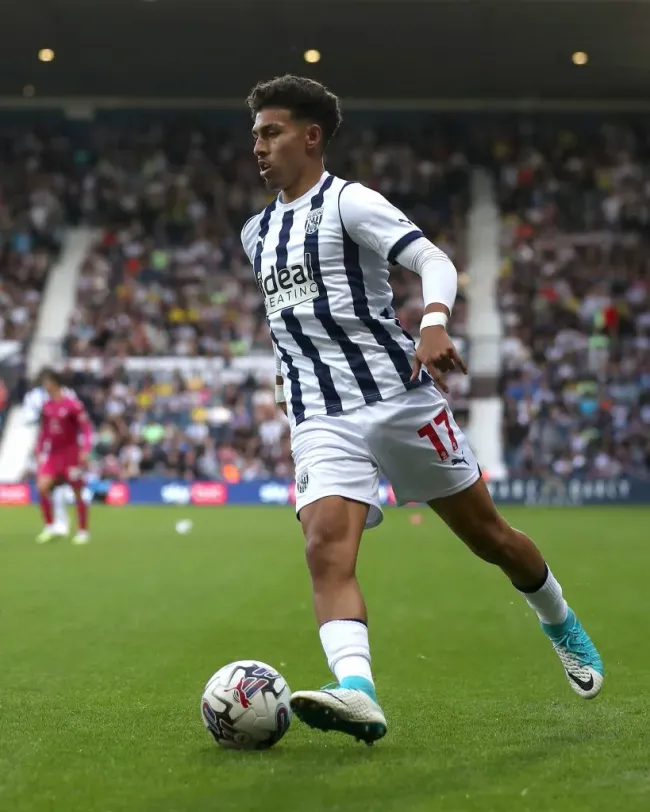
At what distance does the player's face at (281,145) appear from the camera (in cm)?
491

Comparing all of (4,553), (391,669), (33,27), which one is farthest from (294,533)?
(33,27)

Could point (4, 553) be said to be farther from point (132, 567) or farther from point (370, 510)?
point (370, 510)

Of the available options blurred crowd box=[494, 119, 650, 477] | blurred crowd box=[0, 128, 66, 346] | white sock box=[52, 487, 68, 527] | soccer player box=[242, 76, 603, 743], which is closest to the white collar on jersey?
soccer player box=[242, 76, 603, 743]

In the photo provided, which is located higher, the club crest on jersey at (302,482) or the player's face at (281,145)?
the player's face at (281,145)

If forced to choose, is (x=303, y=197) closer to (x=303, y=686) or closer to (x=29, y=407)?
(x=303, y=686)

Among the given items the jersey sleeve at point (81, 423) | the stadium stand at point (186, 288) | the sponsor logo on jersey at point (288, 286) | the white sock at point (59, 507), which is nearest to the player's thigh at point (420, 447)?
the sponsor logo on jersey at point (288, 286)

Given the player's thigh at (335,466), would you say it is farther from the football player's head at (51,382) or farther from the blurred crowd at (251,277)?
the blurred crowd at (251,277)

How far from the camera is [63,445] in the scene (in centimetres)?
1580

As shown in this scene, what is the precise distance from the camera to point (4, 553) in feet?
46.3

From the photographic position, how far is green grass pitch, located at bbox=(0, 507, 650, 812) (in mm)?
3834

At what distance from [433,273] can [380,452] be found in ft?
2.25

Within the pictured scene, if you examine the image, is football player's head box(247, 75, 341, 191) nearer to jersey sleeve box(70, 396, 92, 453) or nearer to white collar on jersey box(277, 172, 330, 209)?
white collar on jersey box(277, 172, 330, 209)

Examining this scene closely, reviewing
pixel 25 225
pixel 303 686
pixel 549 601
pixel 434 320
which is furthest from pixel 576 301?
pixel 434 320

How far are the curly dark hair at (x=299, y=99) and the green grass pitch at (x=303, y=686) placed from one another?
2.34 metres
